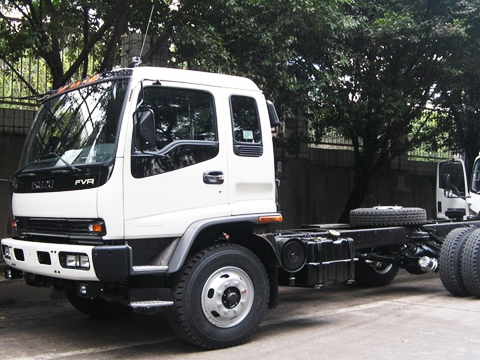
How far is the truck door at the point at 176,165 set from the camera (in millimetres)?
5180

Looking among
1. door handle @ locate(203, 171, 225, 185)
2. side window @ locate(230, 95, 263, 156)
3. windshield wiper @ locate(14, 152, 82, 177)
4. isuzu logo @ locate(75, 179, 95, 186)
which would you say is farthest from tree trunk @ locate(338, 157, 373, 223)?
isuzu logo @ locate(75, 179, 95, 186)

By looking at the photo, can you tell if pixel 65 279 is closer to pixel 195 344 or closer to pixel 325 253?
pixel 195 344

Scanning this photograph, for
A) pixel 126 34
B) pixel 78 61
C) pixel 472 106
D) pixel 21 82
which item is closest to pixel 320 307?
pixel 78 61

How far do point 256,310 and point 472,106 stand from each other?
10069 millimetres

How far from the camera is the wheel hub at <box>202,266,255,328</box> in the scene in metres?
5.48

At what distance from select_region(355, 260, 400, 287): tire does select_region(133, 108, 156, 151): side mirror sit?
5194 millimetres

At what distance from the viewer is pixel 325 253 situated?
21.7 ft

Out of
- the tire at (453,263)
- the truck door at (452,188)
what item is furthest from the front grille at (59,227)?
the truck door at (452,188)

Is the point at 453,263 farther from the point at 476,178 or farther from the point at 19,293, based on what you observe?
the point at 19,293

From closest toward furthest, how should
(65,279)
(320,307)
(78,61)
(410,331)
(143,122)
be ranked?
(143,122), (65,279), (410,331), (320,307), (78,61)

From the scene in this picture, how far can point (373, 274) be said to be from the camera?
9.30 meters

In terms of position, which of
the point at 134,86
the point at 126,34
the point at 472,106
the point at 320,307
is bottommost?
the point at 320,307

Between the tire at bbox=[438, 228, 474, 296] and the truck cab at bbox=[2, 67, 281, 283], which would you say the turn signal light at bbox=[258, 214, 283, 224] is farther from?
the tire at bbox=[438, 228, 474, 296]

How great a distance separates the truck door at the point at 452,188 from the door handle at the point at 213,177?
6.24m
